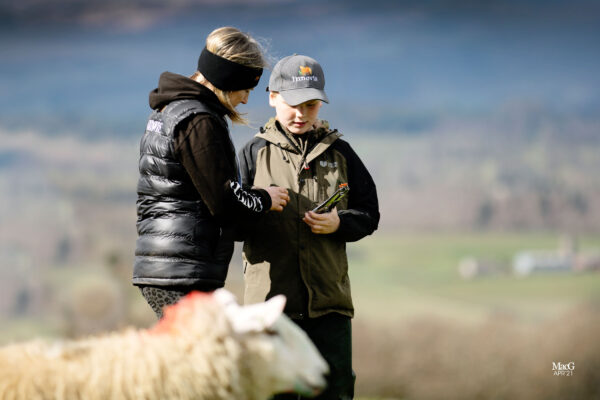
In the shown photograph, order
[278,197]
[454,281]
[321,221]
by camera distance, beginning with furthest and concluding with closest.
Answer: [454,281], [321,221], [278,197]

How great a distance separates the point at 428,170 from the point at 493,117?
5737mm

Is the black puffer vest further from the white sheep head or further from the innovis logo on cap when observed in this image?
the innovis logo on cap

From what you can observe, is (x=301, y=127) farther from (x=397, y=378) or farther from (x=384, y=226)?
(x=384, y=226)

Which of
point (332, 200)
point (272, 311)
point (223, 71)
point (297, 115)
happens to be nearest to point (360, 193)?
point (332, 200)

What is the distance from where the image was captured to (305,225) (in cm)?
342

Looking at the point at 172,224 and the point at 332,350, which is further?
the point at 332,350

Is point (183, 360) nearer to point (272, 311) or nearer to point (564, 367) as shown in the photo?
point (272, 311)

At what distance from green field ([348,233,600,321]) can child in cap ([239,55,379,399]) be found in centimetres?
1938

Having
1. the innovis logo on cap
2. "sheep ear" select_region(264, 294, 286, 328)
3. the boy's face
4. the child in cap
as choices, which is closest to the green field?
the child in cap

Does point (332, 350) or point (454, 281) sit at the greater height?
point (332, 350)

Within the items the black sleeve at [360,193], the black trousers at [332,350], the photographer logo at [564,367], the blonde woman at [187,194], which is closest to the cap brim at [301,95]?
the black sleeve at [360,193]

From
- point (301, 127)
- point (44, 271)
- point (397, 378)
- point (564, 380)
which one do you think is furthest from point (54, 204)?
point (301, 127)

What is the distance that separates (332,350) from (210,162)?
4.14ft

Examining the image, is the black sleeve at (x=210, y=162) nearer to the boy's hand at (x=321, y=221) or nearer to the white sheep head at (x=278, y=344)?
the white sheep head at (x=278, y=344)
